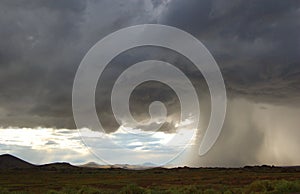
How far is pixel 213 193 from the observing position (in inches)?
1559

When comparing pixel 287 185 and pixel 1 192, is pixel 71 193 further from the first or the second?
pixel 287 185

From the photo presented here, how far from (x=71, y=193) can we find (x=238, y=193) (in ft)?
59.0

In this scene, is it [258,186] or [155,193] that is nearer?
[155,193]

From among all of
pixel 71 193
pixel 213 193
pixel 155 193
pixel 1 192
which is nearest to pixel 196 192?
pixel 213 193

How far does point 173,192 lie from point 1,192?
59.7 feet

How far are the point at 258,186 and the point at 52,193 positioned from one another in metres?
22.6

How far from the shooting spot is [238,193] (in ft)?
137

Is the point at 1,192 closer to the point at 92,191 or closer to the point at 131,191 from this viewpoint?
the point at 92,191

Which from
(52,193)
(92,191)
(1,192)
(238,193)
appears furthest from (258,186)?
(1,192)

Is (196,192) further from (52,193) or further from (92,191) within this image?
(52,193)

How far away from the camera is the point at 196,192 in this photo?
42.7 metres

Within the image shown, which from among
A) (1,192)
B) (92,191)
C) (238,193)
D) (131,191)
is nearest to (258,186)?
(238,193)

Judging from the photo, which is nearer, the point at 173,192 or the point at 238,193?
the point at 173,192

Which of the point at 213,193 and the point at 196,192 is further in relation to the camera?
the point at 196,192
